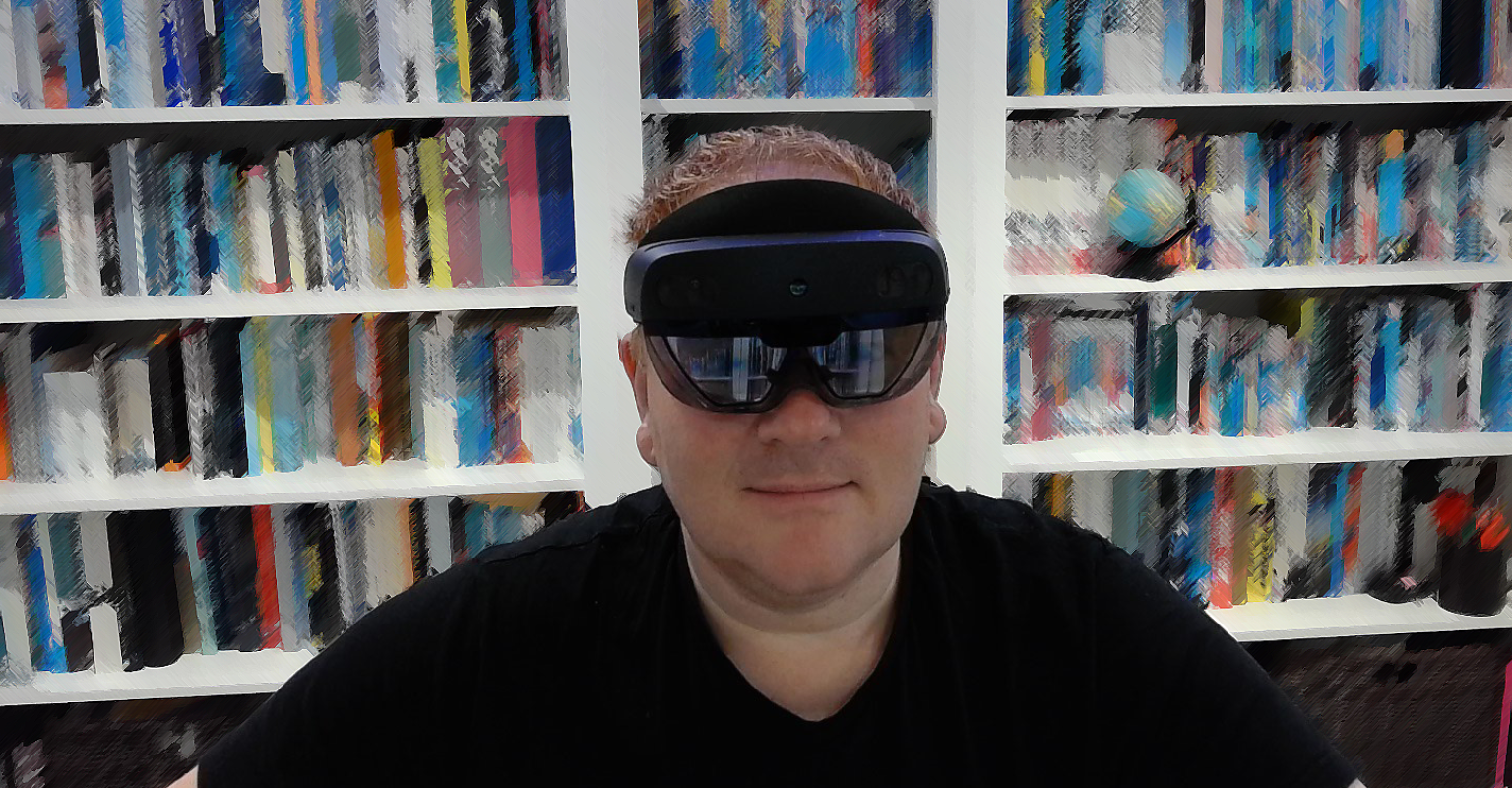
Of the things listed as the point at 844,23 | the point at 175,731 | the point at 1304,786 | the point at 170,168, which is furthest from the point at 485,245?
the point at 1304,786

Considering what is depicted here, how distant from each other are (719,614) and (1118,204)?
1.19 m

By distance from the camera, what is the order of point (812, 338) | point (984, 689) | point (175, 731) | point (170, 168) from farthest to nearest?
point (175, 731) < point (170, 168) < point (984, 689) < point (812, 338)

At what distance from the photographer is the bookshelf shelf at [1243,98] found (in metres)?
1.63

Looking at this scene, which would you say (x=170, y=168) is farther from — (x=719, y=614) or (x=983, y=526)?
(x=983, y=526)

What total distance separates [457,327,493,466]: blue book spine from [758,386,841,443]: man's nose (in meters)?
1.06

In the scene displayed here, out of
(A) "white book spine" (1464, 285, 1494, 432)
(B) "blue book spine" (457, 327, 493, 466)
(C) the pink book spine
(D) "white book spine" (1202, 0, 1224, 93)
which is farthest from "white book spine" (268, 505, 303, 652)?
(A) "white book spine" (1464, 285, 1494, 432)

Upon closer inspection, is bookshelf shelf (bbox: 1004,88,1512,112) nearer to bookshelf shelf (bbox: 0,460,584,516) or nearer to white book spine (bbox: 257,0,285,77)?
bookshelf shelf (bbox: 0,460,584,516)

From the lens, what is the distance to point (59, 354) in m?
1.65

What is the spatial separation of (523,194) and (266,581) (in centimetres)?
83

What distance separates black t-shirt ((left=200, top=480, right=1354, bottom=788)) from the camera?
0.82m

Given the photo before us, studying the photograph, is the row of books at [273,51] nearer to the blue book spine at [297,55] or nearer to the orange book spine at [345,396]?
the blue book spine at [297,55]

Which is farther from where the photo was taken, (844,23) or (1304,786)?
(844,23)

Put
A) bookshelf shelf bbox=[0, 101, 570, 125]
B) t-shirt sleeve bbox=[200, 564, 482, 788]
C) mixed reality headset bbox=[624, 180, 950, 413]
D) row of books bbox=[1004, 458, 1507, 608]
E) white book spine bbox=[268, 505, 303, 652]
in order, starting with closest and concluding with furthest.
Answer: mixed reality headset bbox=[624, 180, 950, 413] < t-shirt sleeve bbox=[200, 564, 482, 788] < bookshelf shelf bbox=[0, 101, 570, 125] < white book spine bbox=[268, 505, 303, 652] < row of books bbox=[1004, 458, 1507, 608]

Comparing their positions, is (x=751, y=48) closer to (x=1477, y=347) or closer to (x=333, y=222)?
(x=333, y=222)
